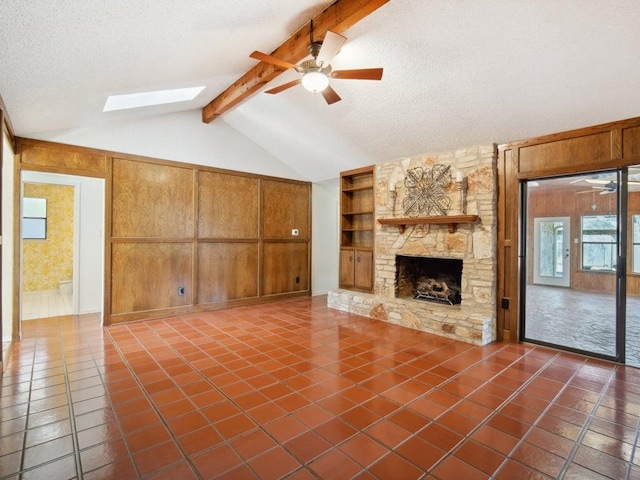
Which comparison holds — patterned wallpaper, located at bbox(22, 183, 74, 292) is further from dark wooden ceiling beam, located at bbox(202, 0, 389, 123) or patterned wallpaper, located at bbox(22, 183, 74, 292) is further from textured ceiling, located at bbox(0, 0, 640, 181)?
dark wooden ceiling beam, located at bbox(202, 0, 389, 123)

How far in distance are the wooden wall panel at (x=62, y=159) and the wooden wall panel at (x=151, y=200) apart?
219 mm

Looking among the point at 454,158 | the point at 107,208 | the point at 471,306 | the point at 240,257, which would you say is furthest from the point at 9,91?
the point at 471,306

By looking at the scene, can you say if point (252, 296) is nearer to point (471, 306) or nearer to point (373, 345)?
point (373, 345)

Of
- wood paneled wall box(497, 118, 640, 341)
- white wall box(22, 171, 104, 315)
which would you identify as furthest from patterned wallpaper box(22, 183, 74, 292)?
wood paneled wall box(497, 118, 640, 341)

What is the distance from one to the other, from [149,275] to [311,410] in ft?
12.4

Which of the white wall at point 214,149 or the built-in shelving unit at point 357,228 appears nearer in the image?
the white wall at point 214,149

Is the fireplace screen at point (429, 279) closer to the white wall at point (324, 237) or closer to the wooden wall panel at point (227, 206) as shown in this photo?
the white wall at point (324, 237)

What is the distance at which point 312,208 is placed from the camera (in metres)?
7.11

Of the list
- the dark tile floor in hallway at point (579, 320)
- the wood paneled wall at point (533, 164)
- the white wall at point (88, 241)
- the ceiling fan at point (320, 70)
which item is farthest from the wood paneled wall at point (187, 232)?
the dark tile floor in hallway at point (579, 320)

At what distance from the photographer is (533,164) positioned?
152 inches

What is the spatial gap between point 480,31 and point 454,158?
1.97m

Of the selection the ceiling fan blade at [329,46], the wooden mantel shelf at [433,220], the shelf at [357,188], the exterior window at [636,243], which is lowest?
the exterior window at [636,243]

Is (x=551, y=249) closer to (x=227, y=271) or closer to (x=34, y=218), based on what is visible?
(x=227, y=271)

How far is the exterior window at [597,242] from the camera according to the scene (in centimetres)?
424
